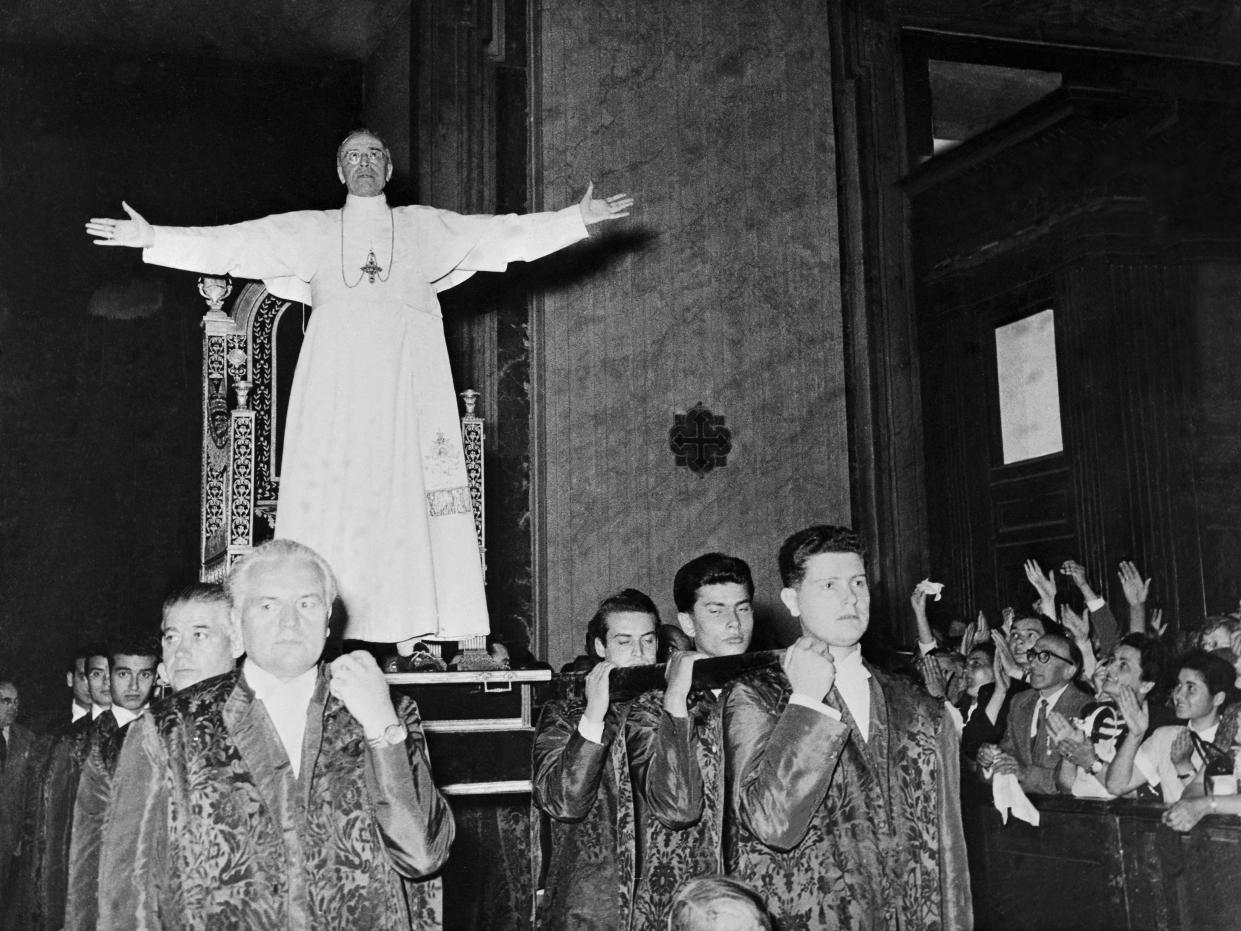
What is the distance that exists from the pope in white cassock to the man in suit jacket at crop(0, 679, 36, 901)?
2061mm

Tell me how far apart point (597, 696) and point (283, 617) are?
1.15 metres

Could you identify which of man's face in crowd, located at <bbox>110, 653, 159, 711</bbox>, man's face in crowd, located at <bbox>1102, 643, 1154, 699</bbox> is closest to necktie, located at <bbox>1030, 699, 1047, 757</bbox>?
man's face in crowd, located at <bbox>1102, 643, 1154, 699</bbox>

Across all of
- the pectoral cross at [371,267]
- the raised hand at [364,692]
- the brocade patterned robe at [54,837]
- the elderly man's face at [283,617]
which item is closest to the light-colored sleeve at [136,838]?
the elderly man's face at [283,617]

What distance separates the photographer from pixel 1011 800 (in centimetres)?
564

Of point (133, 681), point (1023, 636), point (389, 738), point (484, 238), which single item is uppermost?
point (484, 238)

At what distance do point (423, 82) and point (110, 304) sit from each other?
266 centimetres

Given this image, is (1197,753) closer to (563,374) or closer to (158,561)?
(563,374)

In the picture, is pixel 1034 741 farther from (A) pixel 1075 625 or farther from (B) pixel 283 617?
(B) pixel 283 617

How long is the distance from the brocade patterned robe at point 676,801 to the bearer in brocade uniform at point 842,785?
0.60 ft

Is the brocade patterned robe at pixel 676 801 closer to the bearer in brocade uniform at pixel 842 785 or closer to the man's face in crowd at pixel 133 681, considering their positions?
the bearer in brocade uniform at pixel 842 785

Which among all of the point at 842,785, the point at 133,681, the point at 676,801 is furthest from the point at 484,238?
the point at 842,785

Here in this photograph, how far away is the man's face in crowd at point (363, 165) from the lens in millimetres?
4988

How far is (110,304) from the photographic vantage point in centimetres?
928

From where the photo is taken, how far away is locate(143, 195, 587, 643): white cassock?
4770 millimetres
